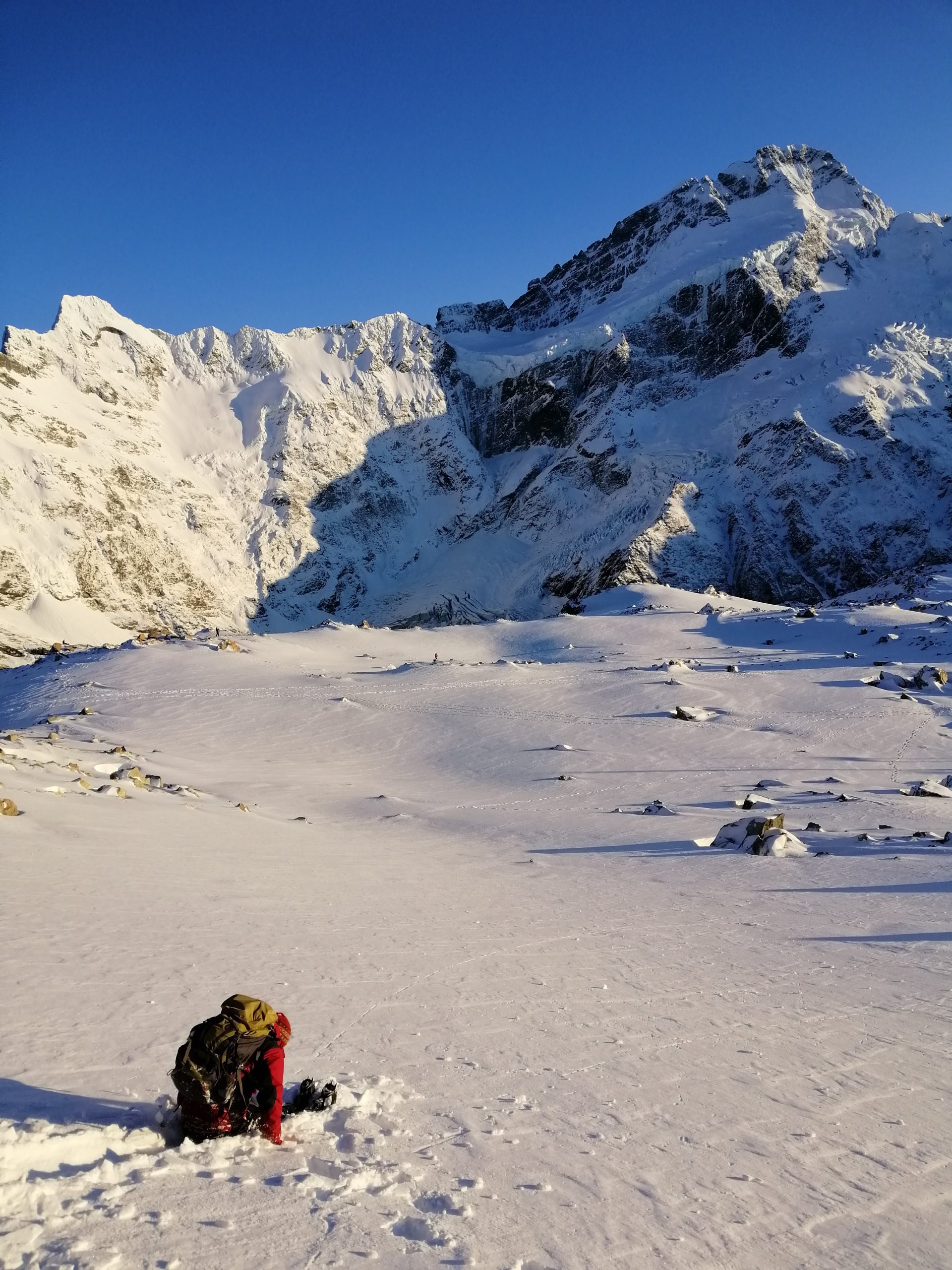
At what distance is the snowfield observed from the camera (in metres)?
3.34

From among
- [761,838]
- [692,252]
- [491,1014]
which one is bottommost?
[761,838]

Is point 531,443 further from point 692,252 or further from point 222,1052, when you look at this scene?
point 222,1052

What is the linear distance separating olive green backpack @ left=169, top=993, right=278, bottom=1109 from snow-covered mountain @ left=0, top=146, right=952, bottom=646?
206 feet

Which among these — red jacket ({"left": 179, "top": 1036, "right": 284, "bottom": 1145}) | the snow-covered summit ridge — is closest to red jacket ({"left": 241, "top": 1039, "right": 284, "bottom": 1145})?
red jacket ({"left": 179, "top": 1036, "right": 284, "bottom": 1145})

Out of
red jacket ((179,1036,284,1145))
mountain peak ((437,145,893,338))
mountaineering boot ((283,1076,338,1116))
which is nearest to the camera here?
red jacket ((179,1036,284,1145))

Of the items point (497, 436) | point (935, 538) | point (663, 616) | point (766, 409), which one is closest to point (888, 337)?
point (766, 409)

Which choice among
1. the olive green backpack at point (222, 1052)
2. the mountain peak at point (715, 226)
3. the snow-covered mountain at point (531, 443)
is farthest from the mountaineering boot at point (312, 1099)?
the mountain peak at point (715, 226)

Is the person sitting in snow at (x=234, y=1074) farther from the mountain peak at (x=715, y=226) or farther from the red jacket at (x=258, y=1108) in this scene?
the mountain peak at (x=715, y=226)

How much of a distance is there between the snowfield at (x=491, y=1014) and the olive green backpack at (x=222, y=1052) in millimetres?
209

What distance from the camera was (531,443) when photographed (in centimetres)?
10119

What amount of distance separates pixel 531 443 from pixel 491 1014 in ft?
326

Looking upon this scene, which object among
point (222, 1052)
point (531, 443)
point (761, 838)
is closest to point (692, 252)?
point (531, 443)

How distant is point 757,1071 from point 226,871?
7.38 meters

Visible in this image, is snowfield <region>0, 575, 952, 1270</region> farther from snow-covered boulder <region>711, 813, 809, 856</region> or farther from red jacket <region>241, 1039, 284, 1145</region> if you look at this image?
snow-covered boulder <region>711, 813, 809, 856</region>
